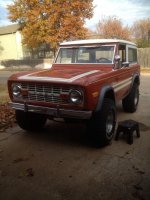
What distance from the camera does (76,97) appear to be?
506 cm

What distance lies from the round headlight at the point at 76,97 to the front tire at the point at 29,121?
1.25 meters

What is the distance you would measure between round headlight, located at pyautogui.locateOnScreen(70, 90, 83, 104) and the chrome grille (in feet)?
0.35

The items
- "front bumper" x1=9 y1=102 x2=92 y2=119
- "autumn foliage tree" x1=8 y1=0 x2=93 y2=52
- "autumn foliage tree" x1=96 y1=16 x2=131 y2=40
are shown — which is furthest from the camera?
"autumn foliage tree" x1=96 y1=16 x2=131 y2=40

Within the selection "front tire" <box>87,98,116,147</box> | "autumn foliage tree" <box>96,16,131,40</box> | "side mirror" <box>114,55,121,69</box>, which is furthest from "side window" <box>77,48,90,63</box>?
Result: "autumn foliage tree" <box>96,16,131,40</box>

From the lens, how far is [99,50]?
21.9 ft

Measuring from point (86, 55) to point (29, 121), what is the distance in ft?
6.86

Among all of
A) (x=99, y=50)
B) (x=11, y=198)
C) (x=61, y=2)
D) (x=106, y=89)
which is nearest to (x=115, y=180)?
(x=11, y=198)

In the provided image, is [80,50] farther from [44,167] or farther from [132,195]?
[132,195]


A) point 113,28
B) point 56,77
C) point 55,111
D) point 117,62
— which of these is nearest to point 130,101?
point 117,62

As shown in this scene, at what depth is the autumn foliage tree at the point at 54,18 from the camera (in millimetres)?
25250

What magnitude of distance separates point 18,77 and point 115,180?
2.87 meters

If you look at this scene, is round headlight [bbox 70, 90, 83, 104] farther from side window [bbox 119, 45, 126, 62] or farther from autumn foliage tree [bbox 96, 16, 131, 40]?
autumn foliage tree [bbox 96, 16, 131, 40]

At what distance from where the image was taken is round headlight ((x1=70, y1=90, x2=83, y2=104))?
5014 millimetres

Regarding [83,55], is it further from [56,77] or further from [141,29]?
[141,29]
